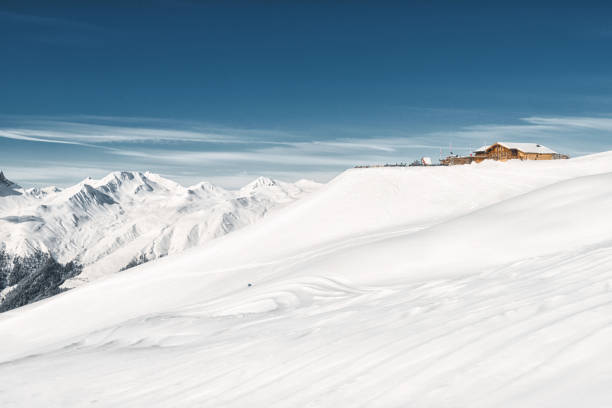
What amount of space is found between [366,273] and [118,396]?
752cm

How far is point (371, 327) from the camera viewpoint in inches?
240

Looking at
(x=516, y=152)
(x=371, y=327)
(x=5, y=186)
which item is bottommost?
(x=5, y=186)

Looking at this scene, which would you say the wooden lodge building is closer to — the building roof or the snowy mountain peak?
the building roof

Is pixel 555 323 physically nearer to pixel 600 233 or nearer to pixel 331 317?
pixel 331 317

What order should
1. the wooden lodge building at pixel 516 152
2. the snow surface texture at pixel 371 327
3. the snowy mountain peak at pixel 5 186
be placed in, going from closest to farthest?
1. the snow surface texture at pixel 371 327
2. the wooden lodge building at pixel 516 152
3. the snowy mountain peak at pixel 5 186

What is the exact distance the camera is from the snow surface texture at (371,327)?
373 cm

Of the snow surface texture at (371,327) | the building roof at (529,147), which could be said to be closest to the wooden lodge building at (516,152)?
the building roof at (529,147)

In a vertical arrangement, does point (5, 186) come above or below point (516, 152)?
below

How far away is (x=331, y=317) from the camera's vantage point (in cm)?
752

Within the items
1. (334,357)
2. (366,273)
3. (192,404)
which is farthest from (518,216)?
(192,404)

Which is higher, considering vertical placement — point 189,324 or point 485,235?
point 485,235

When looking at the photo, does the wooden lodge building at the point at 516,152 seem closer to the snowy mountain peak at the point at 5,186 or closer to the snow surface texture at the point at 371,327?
the snow surface texture at the point at 371,327

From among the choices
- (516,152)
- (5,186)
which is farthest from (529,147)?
(5,186)

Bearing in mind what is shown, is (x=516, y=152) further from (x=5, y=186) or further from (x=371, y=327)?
(x=5, y=186)
